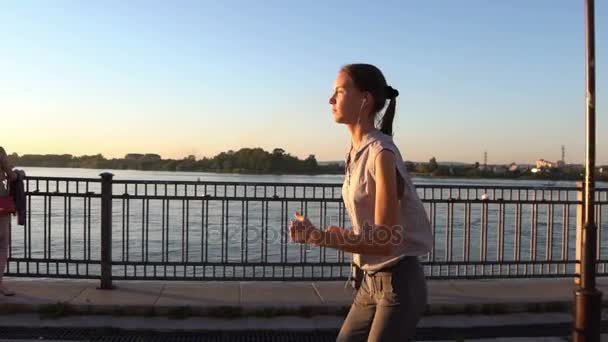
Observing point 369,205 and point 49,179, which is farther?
point 49,179

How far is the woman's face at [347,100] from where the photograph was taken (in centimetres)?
265

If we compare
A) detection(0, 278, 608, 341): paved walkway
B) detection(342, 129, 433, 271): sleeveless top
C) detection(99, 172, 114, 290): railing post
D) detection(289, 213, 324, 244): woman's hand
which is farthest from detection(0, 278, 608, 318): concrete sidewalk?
detection(289, 213, 324, 244): woman's hand

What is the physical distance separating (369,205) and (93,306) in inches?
186

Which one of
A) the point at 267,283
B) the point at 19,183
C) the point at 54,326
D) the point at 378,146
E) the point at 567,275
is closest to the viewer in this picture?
the point at 378,146

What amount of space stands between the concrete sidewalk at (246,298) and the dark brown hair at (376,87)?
411 centimetres

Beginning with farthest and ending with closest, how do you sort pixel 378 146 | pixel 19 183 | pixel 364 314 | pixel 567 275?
pixel 567 275 < pixel 19 183 < pixel 364 314 < pixel 378 146

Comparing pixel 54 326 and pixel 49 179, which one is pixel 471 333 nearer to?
pixel 54 326

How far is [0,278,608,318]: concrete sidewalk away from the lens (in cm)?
639

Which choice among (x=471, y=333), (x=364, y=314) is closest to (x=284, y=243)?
(x=471, y=333)

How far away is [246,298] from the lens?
685cm

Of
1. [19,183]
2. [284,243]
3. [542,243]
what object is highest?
[19,183]

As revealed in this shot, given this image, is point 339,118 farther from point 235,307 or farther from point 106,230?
point 106,230

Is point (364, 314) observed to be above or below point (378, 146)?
below

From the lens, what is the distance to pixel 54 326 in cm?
601
